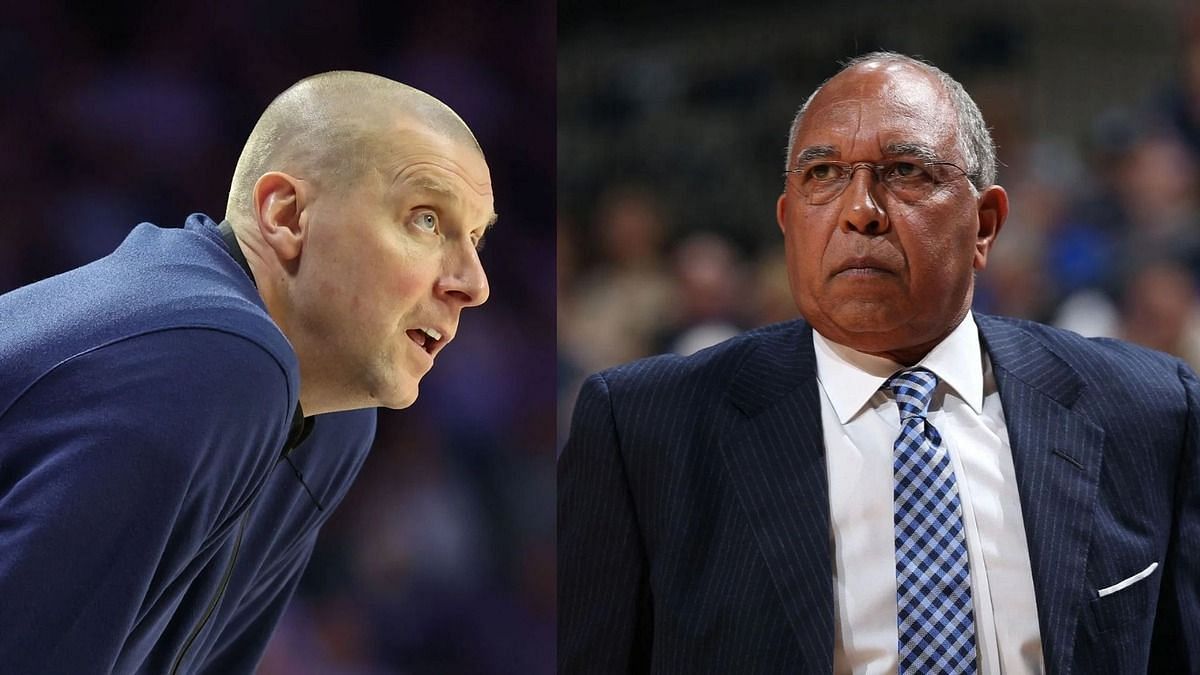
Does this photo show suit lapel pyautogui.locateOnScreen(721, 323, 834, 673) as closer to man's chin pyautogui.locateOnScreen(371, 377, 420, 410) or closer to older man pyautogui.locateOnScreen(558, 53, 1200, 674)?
older man pyautogui.locateOnScreen(558, 53, 1200, 674)

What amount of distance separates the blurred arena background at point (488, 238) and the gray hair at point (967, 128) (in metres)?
0.59

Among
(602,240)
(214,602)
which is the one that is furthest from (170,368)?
(602,240)

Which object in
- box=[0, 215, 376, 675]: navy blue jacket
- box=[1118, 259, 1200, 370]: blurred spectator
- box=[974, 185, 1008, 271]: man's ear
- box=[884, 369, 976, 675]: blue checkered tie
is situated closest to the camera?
box=[0, 215, 376, 675]: navy blue jacket

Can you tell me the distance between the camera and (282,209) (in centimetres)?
177

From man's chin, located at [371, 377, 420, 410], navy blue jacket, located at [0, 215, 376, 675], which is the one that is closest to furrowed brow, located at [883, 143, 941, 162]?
man's chin, located at [371, 377, 420, 410]

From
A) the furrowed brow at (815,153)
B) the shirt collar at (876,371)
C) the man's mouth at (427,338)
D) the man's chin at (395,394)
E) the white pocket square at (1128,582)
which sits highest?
the furrowed brow at (815,153)

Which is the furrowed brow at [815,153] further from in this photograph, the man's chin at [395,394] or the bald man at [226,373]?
the man's chin at [395,394]

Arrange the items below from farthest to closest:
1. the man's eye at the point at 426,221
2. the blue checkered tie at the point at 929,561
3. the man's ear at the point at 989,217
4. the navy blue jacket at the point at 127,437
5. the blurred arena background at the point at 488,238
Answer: the blurred arena background at the point at 488,238 → the man's ear at the point at 989,217 → the man's eye at the point at 426,221 → the blue checkered tie at the point at 929,561 → the navy blue jacket at the point at 127,437

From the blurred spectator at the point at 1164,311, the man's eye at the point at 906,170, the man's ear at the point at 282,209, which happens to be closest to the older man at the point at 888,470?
the man's eye at the point at 906,170

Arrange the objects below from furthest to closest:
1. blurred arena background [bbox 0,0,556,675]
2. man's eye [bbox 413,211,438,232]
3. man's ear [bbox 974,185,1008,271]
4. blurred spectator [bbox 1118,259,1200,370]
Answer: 1. blurred spectator [bbox 1118,259,1200,370]
2. blurred arena background [bbox 0,0,556,675]
3. man's ear [bbox 974,185,1008,271]
4. man's eye [bbox 413,211,438,232]

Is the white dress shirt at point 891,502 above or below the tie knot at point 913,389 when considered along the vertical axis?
below

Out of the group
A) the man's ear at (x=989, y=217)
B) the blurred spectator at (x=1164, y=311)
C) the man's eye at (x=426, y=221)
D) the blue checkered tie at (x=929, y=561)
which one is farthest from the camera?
the blurred spectator at (x=1164, y=311)

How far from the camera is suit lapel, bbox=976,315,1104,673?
1.69 meters

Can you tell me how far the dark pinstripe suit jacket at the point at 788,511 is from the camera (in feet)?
5.57
